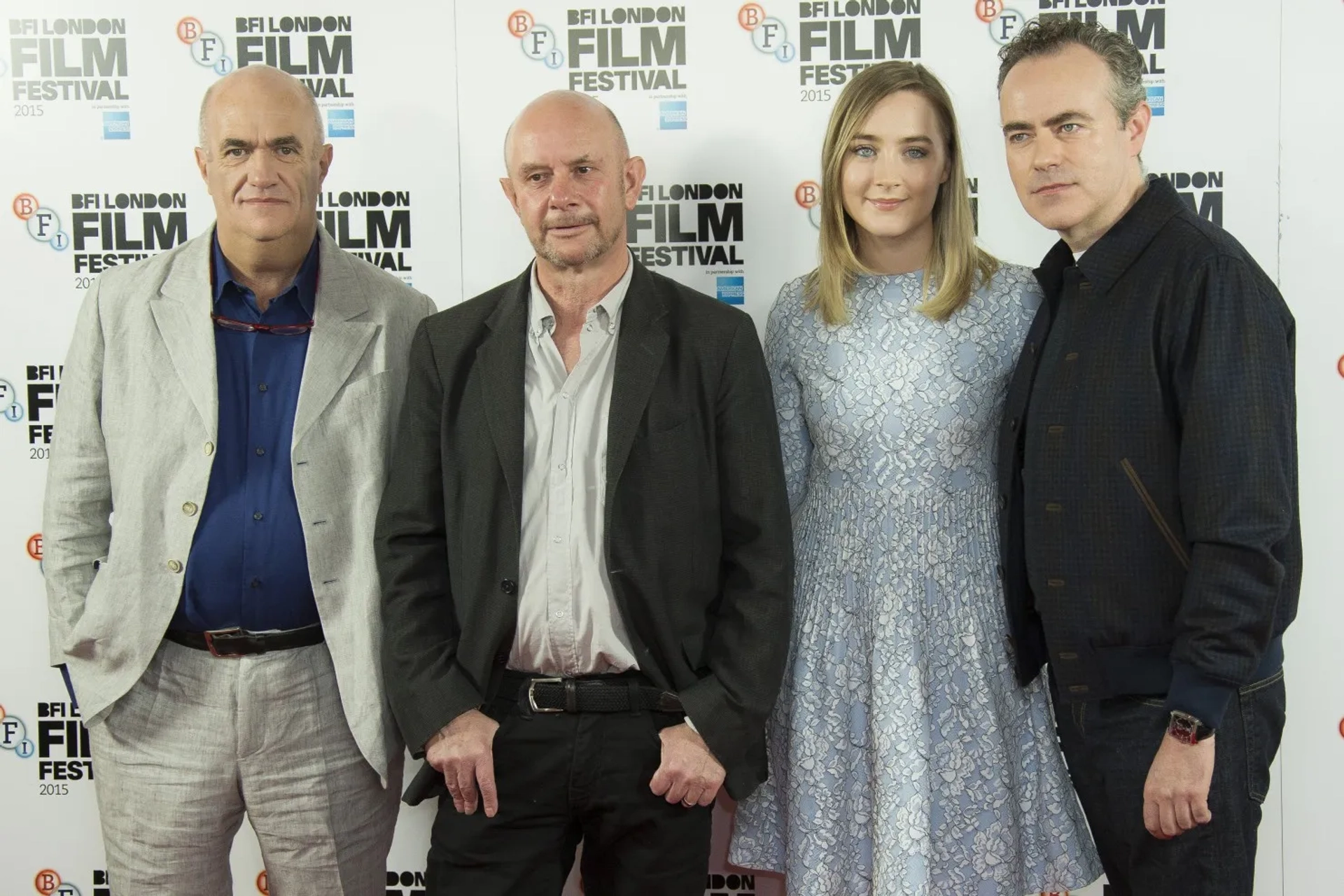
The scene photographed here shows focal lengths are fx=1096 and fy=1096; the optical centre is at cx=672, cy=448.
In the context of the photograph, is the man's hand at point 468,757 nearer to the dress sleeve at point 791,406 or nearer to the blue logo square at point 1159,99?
the dress sleeve at point 791,406

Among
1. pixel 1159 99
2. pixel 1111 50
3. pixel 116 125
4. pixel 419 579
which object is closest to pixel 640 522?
pixel 419 579

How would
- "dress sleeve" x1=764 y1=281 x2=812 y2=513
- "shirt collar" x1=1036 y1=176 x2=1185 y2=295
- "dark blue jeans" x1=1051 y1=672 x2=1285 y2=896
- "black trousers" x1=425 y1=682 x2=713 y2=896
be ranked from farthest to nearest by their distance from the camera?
"dress sleeve" x1=764 y1=281 x2=812 y2=513 → "black trousers" x1=425 y1=682 x2=713 y2=896 → "shirt collar" x1=1036 y1=176 x2=1185 y2=295 → "dark blue jeans" x1=1051 y1=672 x2=1285 y2=896

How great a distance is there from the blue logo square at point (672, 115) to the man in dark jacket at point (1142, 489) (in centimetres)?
97

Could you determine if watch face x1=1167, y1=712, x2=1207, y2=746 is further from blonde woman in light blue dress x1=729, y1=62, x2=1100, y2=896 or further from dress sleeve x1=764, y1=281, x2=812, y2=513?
dress sleeve x1=764, y1=281, x2=812, y2=513

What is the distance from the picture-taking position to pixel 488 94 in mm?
2895

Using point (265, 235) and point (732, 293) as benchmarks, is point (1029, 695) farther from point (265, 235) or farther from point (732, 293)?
point (265, 235)

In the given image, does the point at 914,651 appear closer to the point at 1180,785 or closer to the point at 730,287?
the point at 1180,785

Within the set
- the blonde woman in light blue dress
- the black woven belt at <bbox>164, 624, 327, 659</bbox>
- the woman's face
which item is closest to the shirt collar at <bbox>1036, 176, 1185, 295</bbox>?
the blonde woman in light blue dress

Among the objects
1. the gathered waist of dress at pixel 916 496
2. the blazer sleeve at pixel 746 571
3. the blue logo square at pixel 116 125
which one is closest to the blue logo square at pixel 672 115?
the blazer sleeve at pixel 746 571

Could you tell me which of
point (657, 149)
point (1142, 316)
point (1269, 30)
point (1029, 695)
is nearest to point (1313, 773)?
point (1029, 695)

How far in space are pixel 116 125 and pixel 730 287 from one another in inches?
67.2

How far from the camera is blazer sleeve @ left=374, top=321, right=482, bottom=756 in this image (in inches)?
81.7

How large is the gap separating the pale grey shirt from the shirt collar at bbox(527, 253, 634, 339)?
10cm

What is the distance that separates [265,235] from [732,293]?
1.21 metres
